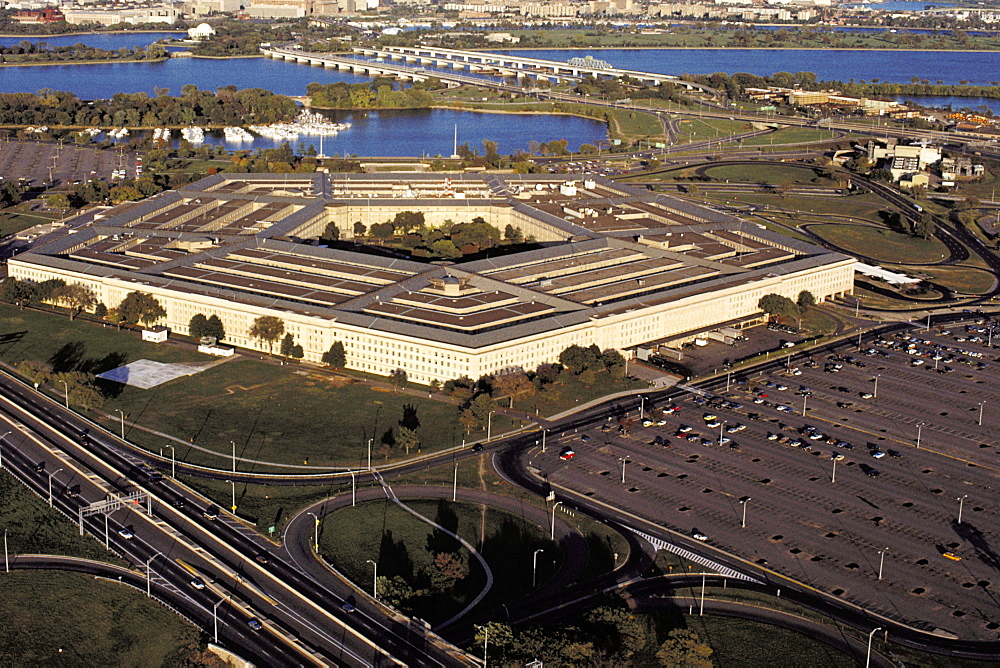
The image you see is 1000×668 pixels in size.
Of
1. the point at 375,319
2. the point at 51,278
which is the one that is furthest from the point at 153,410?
the point at 51,278

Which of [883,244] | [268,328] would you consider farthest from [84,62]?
[268,328]

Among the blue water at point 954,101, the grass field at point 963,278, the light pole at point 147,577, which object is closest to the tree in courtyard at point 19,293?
the light pole at point 147,577

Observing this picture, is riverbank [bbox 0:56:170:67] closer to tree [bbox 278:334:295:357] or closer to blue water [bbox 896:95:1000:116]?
blue water [bbox 896:95:1000:116]

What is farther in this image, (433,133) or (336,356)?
(433,133)

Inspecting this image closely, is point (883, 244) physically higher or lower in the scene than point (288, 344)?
higher

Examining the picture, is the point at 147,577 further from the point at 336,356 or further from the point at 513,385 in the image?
the point at 336,356

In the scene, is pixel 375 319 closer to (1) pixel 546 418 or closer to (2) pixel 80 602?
(1) pixel 546 418
